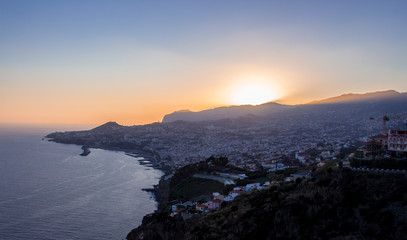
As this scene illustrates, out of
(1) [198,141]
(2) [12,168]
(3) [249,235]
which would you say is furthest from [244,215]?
(1) [198,141]

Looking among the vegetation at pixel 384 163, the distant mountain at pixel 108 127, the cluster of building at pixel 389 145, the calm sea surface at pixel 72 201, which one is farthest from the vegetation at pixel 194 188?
the distant mountain at pixel 108 127

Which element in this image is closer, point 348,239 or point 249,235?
point 348,239

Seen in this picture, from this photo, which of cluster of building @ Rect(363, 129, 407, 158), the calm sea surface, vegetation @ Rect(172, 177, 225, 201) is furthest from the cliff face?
the calm sea surface

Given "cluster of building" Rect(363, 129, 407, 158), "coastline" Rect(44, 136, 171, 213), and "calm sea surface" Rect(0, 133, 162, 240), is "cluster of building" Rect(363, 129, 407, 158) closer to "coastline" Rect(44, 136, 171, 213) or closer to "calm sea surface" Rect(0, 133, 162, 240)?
"calm sea surface" Rect(0, 133, 162, 240)

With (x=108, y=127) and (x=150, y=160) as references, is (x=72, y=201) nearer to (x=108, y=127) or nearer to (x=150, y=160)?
(x=150, y=160)

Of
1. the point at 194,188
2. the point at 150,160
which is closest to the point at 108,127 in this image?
the point at 150,160

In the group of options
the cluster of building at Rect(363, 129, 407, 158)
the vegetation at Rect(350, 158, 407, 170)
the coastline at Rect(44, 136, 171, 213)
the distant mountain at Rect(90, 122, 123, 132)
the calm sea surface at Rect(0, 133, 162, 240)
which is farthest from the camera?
the distant mountain at Rect(90, 122, 123, 132)

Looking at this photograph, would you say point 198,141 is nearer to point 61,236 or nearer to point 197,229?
point 61,236
